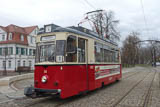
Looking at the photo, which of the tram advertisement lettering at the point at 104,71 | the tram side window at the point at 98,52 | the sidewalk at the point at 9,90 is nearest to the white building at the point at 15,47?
the sidewalk at the point at 9,90

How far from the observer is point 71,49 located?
7.53 metres

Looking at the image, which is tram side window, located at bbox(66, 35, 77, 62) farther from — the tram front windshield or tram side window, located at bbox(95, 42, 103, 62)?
tram side window, located at bbox(95, 42, 103, 62)

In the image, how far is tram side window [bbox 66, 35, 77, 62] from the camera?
24.1 feet

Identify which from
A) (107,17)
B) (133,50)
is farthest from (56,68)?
(133,50)

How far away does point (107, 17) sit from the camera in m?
34.4

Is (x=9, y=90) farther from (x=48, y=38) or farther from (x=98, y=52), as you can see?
(x=98, y=52)

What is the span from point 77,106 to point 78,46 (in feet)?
8.99

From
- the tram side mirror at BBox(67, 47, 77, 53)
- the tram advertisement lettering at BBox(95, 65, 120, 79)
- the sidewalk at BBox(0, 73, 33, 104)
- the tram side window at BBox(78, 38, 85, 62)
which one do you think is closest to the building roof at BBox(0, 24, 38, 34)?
the sidewalk at BBox(0, 73, 33, 104)

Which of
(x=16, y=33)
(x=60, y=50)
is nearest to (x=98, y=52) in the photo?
(x=60, y=50)

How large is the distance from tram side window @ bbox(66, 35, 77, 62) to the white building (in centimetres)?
2690

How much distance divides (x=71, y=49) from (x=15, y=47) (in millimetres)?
29067

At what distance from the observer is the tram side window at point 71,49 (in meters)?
7.36

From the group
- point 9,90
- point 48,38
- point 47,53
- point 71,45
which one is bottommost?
point 9,90

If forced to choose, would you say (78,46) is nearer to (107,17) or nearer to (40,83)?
(40,83)
